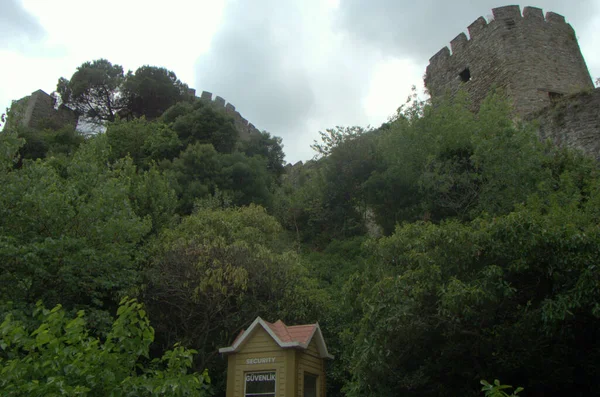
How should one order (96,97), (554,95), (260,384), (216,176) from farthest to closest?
(96,97)
(216,176)
(554,95)
(260,384)

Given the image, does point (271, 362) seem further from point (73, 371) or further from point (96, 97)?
point (96, 97)

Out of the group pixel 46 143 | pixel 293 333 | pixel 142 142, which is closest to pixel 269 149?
pixel 142 142

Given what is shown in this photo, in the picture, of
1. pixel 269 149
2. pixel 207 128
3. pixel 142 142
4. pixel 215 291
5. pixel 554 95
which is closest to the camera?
pixel 215 291

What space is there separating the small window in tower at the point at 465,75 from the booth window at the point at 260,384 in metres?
17.9

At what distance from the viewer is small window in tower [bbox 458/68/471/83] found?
23734mm

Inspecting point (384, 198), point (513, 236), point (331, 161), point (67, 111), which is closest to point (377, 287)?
→ point (513, 236)

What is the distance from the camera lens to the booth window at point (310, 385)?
10721 millimetres

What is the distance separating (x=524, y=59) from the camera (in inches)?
826

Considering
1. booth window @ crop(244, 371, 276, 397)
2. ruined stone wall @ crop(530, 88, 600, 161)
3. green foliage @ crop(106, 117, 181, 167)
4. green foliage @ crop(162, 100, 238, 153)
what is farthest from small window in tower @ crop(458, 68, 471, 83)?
booth window @ crop(244, 371, 276, 397)

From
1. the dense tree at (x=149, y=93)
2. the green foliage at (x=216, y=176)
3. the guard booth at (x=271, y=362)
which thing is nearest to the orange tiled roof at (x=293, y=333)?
the guard booth at (x=271, y=362)

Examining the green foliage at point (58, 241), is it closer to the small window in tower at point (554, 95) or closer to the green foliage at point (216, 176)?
the green foliage at point (216, 176)

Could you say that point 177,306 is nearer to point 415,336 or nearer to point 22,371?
point 415,336

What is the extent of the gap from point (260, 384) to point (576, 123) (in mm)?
13063

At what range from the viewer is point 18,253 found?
33.5 feet
